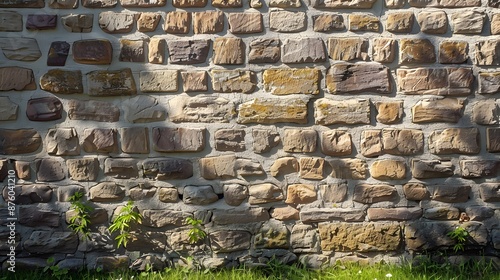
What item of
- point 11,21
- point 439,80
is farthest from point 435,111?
point 11,21

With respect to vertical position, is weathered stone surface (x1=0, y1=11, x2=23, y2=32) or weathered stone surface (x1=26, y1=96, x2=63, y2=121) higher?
weathered stone surface (x1=0, y1=11, x2=23, y2=32)

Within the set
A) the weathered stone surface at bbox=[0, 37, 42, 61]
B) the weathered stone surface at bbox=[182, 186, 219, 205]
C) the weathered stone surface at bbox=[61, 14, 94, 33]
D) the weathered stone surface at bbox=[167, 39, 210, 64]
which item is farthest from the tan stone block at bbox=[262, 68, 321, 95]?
the weathered stone surface at bbox=[0, 37, 42, 61]

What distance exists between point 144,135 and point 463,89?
1898 mm

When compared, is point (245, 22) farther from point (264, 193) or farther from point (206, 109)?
point (264, 193)

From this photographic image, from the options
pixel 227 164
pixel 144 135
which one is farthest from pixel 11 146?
pixel 227 164

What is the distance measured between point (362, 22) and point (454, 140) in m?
0.88

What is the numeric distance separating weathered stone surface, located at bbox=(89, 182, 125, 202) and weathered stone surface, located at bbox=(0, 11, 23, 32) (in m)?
1.04

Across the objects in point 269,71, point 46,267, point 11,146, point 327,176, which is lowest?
point 46,267

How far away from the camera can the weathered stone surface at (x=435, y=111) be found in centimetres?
312

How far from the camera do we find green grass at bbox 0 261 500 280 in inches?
120

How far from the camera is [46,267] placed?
123 inches

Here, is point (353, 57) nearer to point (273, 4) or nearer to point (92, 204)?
point (273, 4)

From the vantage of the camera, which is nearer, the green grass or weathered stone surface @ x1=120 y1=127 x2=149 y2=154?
the green grass

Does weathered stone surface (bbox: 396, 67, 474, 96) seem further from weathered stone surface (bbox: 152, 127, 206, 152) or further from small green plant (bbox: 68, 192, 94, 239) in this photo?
small green plant (bbox: 68, 192, 94, 239)
